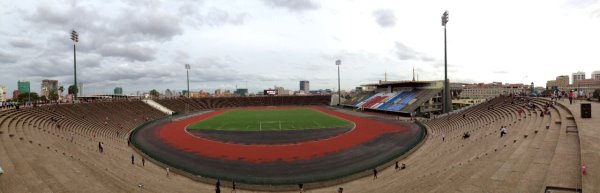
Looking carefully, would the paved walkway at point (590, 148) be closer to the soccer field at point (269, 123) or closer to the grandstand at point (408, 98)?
the soccer field at point (269, 123)

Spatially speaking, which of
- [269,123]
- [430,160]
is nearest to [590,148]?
[430,160]

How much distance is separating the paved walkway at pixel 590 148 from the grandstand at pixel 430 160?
40 millimetres

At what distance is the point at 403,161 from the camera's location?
26.6 m

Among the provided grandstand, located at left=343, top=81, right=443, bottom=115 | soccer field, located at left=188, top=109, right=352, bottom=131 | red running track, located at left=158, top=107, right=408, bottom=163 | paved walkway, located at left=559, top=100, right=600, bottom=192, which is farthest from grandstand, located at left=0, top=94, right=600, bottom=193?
grandstand, located at left=343, top=81, right=443, bottom=115

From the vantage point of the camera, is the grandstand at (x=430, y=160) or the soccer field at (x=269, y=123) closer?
the grandstand at (x=430, y=160)

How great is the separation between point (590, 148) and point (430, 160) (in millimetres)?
10994

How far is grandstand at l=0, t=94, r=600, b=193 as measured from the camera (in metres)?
12.9

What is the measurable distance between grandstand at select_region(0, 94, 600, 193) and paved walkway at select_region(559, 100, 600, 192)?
40 millimetres

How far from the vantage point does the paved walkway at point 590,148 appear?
425 inches

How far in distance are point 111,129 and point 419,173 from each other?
45.9m

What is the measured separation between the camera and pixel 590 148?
1426 centimetres

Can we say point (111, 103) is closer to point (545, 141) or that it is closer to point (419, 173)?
point (419, 173)

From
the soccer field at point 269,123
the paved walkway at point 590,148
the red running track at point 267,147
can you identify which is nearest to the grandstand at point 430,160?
the paved walkway at point 590,148

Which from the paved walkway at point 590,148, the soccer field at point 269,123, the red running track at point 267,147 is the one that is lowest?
the red running track at point 267,147
